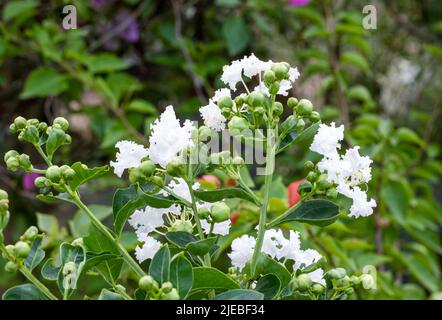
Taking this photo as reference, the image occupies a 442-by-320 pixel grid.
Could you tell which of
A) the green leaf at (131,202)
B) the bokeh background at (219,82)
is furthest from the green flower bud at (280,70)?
the bokeh background at (219,82)

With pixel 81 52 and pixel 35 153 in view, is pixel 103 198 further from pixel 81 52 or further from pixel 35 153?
pixel 81 52

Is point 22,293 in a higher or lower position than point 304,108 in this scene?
lower

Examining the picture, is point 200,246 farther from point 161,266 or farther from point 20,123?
point 20,123

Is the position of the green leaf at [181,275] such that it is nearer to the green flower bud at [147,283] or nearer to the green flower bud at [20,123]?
the green flower bud at [147,283]

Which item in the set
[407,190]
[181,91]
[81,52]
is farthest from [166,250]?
[181,91]

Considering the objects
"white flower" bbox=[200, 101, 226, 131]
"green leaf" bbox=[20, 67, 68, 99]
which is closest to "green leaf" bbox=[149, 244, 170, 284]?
"white flower" bbox=[200, 101, 226, 131]

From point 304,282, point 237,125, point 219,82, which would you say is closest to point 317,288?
point 304,282
